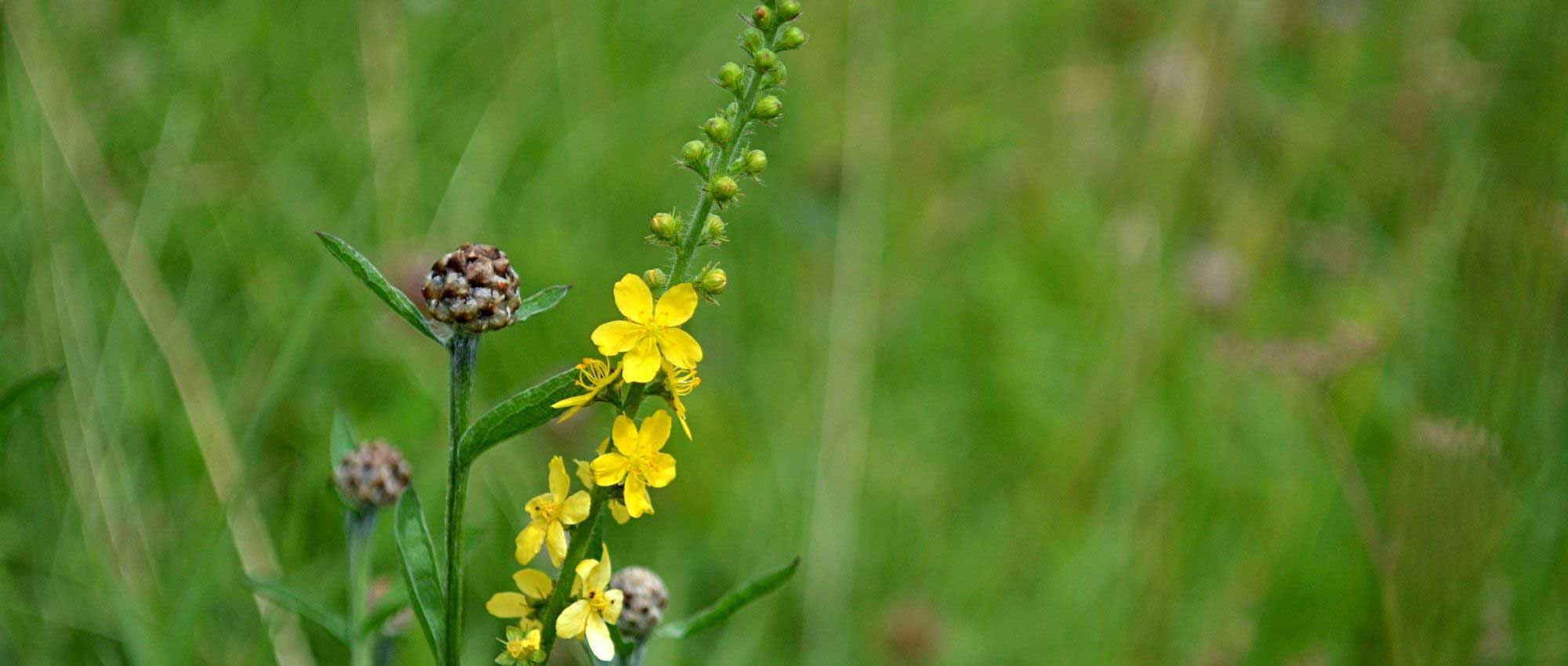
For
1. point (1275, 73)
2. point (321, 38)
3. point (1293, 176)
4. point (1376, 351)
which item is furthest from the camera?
point (1275, 73)

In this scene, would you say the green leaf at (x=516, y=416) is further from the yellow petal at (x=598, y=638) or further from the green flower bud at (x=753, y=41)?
the green flower bud at (x=753, y=41)

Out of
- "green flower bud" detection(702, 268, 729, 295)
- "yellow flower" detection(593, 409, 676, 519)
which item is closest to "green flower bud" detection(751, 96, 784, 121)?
"green flower bud" detection(702, 268, 729, 295)

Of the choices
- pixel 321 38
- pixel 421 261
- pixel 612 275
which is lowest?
pixel 612 275

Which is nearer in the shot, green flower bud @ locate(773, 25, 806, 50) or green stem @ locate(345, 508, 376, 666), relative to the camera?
green flower bud @ locate(773, 25, 806, 50)

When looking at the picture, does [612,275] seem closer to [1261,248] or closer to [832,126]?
[832,126]

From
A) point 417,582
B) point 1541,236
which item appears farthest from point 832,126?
point 417,582

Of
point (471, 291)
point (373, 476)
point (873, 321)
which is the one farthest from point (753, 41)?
point (873, 321)

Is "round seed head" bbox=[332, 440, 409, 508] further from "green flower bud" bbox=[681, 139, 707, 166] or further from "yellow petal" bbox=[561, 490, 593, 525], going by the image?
"green flower bud" bbox=[681, 139, 707, 166]
